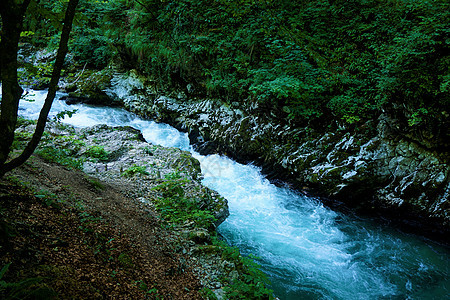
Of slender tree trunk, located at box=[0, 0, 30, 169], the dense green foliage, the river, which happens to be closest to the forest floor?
slender tree trunk, located at box=[0, 0, 30, 169]

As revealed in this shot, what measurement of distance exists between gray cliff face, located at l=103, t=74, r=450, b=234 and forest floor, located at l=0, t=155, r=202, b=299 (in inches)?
222

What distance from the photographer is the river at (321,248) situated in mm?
5023

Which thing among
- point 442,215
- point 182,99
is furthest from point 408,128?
point 182,99

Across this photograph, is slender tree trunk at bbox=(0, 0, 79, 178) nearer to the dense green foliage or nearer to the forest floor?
the forest floor

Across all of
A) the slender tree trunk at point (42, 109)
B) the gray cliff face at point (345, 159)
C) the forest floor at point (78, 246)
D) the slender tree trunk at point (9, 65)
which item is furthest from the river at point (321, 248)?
the slender tree trunk at point (9, 65)

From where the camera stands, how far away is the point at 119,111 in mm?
12320

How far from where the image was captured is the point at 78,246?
251 centimetres

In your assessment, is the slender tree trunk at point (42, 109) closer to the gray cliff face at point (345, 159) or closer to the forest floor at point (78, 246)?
the forest floor at point (78, 246)

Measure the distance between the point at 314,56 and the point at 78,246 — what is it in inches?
353

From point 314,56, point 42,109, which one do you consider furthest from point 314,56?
point 42,109

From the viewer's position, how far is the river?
5.02 m

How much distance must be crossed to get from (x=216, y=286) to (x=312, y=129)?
21.5 ft

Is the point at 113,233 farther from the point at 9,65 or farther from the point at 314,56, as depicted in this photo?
the point at 314,56

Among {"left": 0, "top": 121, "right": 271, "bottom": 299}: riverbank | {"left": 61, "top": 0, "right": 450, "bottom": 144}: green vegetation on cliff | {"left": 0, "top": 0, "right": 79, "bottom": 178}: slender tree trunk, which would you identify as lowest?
{"left": 0, "top": 121, "right": 271, "bottom": 299}: riverbank
